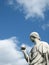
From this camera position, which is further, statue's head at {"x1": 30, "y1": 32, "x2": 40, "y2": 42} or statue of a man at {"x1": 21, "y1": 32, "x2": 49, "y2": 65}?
statue's head at {"x1": 30, "y1": 32, "x2": 40, "y2": 42}

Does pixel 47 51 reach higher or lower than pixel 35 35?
lower

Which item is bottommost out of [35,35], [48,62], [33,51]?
[48,62]

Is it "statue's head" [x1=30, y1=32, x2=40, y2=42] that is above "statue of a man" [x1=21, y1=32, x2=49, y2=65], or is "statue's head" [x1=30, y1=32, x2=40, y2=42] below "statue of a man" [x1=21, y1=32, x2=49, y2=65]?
above

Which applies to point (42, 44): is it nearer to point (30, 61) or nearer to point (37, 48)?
point (37, 48)

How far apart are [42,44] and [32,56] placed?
0.95m

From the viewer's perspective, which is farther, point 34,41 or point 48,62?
point 34,41

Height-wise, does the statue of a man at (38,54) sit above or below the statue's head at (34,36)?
below

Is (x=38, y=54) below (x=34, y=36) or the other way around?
below

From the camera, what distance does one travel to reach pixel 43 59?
1196 centimetres

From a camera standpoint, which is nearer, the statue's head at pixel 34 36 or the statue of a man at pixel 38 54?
the statue of a man at pixel 38 54

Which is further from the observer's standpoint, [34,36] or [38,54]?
[34,36]

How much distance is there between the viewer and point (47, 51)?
12.1 m

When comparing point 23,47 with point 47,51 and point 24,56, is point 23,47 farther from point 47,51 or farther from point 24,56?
point 47,51

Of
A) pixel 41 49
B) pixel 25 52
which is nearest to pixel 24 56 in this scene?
pixel 25 52
